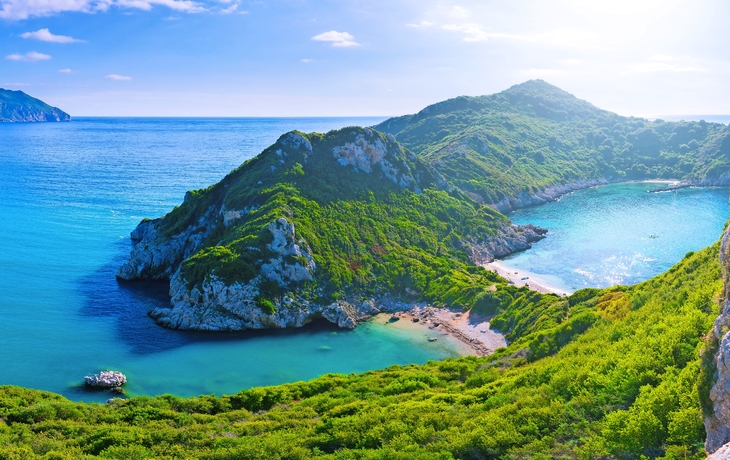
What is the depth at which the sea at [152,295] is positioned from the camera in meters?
61.2

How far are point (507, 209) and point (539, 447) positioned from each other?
138 m

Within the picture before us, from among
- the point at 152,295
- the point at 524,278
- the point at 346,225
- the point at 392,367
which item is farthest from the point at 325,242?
the point at 524,278

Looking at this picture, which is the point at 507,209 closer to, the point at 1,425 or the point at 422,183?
the point at 422,183

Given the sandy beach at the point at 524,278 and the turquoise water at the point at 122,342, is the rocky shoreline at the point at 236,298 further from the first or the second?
the sandy beach at the point at 524,278

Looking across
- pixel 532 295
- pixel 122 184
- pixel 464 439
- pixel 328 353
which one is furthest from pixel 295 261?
pixel 122 184

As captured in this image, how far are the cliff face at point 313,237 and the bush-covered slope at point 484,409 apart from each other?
26678mm

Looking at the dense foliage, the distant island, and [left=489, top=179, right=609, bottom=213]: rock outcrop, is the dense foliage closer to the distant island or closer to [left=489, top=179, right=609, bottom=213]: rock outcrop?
the distant island

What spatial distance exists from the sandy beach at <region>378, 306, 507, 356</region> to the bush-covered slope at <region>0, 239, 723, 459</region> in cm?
1527

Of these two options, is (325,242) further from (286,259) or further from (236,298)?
(236,298)

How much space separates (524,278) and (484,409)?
6090 cm

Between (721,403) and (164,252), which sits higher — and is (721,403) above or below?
above

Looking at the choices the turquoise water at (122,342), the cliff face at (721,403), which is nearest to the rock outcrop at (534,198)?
the turquoise water at (122,342)

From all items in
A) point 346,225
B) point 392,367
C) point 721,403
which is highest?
point 721,403

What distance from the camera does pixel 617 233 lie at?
125m
